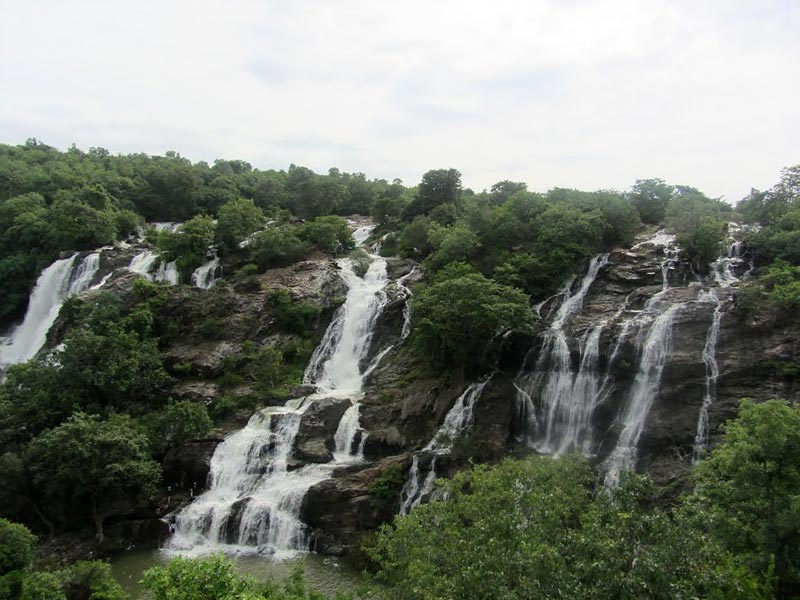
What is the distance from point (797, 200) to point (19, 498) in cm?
4561

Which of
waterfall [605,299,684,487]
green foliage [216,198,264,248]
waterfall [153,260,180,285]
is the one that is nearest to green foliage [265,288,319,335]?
green foliage [216,198,264,248]

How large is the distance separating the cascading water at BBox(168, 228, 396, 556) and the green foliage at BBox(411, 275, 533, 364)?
5925mm

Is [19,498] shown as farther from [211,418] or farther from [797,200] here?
[797,200]

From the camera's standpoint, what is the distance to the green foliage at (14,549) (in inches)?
703

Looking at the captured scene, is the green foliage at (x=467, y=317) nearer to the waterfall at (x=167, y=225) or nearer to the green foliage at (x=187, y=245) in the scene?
the green foliage at (x=187, y=245)

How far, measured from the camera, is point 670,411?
2472cm

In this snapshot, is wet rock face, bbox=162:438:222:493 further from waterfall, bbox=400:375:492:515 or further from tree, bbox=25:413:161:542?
waterfall, bbox=400:375:492:515

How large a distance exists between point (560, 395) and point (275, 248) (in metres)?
26.0

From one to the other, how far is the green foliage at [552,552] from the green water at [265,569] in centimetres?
808

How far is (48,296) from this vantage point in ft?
152

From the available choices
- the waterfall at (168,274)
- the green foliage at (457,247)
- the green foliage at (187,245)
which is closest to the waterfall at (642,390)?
the green foliage at (457,247)

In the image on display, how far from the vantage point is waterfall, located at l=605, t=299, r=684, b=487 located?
24.5 meters

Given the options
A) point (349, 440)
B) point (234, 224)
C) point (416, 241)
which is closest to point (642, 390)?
point (349, 440)

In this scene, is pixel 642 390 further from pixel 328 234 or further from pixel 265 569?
pixel 328 234
